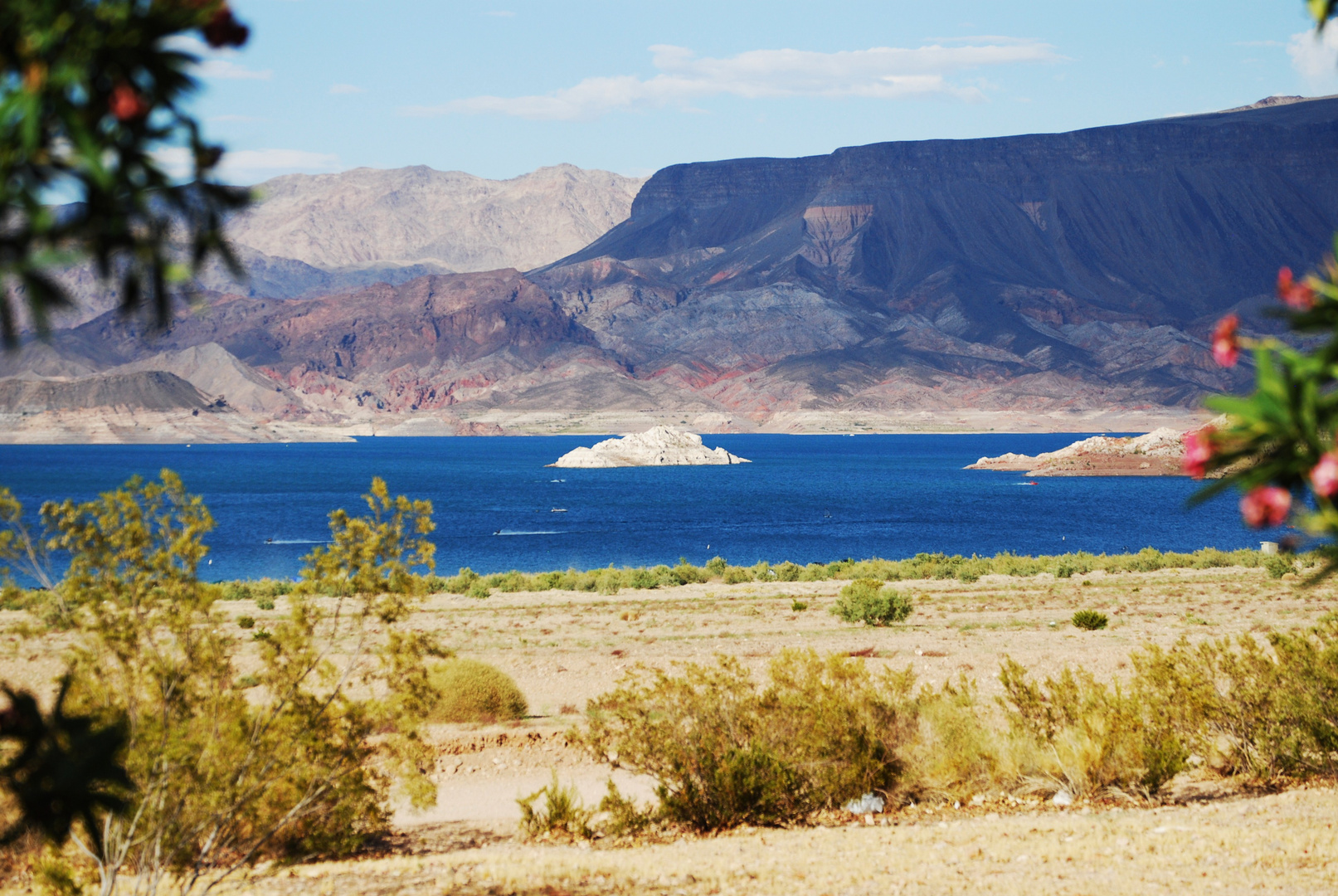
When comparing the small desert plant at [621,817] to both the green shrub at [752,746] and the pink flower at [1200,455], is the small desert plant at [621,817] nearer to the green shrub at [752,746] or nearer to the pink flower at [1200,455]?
the green shrub at [752,746]

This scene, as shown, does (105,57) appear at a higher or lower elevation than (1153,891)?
higher

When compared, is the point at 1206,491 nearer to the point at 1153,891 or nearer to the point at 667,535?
the point at 1153,891

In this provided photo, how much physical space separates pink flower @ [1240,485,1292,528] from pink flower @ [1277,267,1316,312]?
70 cm

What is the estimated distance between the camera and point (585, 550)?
213 ft

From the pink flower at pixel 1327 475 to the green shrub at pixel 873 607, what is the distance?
2598cm

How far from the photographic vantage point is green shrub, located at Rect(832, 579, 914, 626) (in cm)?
2880

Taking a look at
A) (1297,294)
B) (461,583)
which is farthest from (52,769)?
(461,583)

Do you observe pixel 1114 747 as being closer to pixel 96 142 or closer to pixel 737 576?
pixel 96 142

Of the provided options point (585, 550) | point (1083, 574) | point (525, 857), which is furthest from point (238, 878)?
point (585, 550)

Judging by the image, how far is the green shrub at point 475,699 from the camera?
59.7 ft

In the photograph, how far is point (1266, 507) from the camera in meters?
3.25

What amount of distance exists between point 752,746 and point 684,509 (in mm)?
81733

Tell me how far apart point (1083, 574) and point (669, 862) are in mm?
36509

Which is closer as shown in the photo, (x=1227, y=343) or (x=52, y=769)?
(x=52, y=769)
